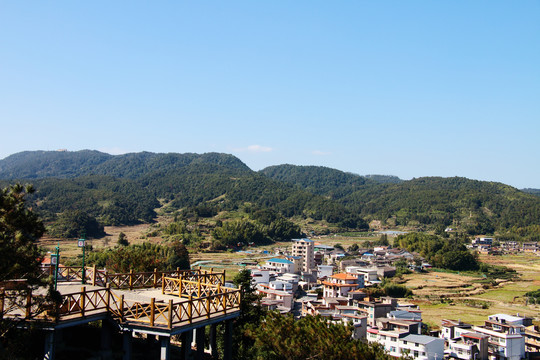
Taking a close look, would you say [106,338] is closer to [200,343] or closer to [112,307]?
[112,307]

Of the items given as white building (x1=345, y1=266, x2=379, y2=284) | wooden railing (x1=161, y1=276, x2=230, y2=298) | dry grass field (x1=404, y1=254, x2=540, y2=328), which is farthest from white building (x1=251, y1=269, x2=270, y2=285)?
wooden railing (x1=161, y1=276, x2=230, y2=298)

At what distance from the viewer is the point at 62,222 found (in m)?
84.4

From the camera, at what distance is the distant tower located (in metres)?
60.5

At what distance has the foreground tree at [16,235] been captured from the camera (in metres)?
8.91

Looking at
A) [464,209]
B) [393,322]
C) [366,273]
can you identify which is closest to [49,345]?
[393,322]

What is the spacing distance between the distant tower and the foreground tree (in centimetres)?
5000

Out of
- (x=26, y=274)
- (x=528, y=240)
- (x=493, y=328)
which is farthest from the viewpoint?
(x=528, y=240)

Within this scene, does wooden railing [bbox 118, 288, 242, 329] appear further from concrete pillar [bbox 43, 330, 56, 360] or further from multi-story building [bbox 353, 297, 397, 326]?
multi-story building [bbox 353, 297, 397, 326]

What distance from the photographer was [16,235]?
922 cm

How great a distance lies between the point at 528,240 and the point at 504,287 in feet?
179

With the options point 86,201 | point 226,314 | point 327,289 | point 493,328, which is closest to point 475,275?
point 327,289

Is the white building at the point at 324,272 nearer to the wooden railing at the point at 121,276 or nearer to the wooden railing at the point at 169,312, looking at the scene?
the wooden railing at the point at 121,276

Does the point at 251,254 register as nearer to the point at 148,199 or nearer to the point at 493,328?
the point at 493,328

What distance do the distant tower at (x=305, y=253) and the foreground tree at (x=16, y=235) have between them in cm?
5000
